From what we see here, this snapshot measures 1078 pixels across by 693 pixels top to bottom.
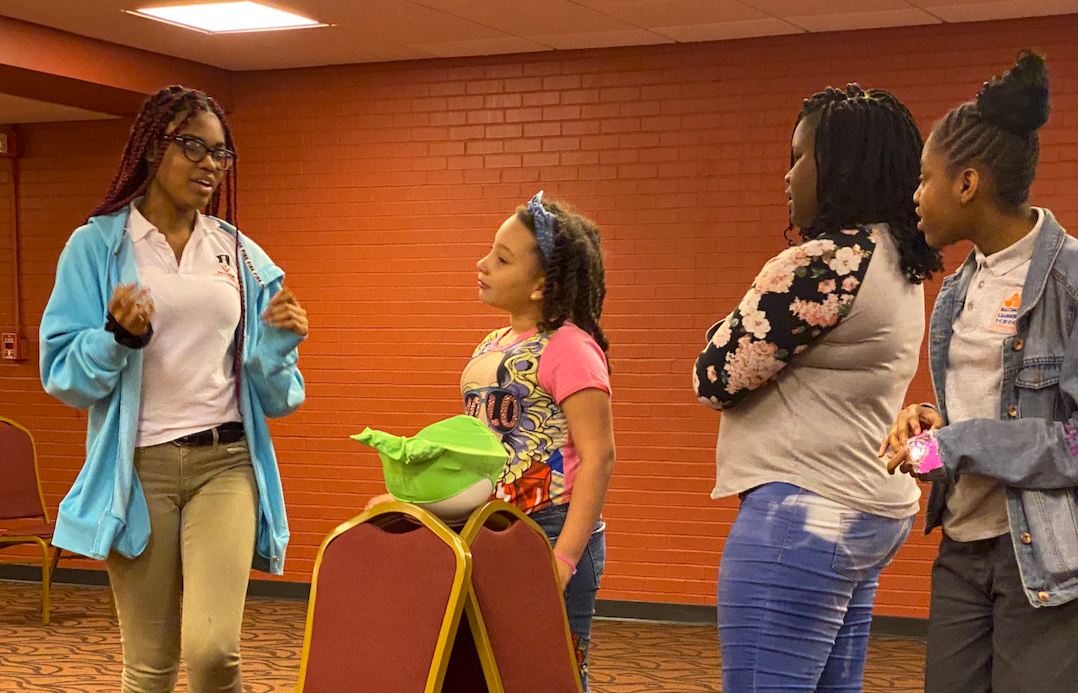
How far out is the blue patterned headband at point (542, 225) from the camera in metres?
2.89

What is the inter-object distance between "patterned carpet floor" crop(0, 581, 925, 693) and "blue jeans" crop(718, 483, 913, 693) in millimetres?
3323

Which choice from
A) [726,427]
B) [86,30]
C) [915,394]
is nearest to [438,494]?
[726,427]

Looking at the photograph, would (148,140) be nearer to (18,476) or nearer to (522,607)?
(522,607)

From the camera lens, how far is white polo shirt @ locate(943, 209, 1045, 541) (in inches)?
84.5

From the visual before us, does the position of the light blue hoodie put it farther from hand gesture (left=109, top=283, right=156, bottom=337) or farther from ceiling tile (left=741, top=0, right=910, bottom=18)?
ceiling tile (left=741, top=0, right=910, bottom=18)

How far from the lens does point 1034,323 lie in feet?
6.86

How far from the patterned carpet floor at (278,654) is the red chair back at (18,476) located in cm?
57

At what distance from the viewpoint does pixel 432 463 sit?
235 cm

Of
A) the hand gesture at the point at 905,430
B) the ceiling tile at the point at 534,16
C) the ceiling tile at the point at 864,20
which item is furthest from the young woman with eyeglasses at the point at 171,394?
the ceiling tile at the point at 864,20

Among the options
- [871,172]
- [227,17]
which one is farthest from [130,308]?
[227,17]

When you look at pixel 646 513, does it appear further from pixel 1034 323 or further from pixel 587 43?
pixel 1034 323

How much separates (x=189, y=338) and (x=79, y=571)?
18.9ft

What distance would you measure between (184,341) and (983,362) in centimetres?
176

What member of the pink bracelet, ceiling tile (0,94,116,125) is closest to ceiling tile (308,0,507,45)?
ceiling tile (0,94,116,125)
